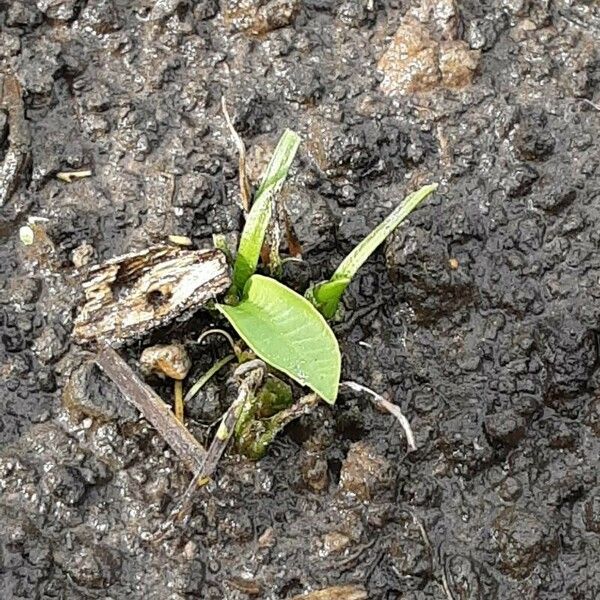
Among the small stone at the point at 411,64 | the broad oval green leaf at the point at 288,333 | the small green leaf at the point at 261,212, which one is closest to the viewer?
the broad oval green leaf at the point at 288,333

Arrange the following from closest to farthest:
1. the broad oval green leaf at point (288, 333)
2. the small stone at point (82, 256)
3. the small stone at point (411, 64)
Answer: the broad oval green leaf at point (288, 333), the small stone at point (82, 256), the small stone at point (411, 64)

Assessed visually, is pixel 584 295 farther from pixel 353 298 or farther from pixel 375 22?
pixel 375 22

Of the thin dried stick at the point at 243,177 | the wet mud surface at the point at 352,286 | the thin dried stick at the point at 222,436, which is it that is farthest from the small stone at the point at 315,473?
the thin dried stick at the point at 243,177

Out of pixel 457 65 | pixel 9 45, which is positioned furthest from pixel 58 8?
pixel 457 65

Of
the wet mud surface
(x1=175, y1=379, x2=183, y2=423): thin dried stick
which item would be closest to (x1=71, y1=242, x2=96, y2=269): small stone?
the wet mud surface

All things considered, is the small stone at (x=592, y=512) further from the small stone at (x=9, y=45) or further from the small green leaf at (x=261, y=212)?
the small stone at (x=9, y=45)

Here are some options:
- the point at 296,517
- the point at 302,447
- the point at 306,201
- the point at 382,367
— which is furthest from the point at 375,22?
the point at 296,517

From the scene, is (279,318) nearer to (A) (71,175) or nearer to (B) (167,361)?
(B) (167,361)
